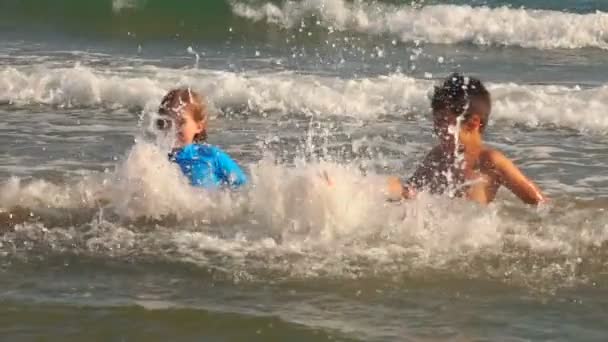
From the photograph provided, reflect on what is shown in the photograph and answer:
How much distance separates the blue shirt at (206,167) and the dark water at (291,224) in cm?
12

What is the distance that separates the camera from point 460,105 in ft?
18.4

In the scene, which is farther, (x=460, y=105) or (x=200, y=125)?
(x=200, y=125)

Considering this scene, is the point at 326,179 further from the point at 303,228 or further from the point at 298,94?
the point at 298,94

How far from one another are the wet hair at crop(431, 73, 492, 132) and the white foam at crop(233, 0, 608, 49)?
12.1m

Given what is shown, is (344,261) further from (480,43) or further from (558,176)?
(480,43)

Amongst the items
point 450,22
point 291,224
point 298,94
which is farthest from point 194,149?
point 450,22

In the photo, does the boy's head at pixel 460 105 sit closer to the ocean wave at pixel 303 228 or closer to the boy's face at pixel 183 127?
the ocean wave at pixel 303 228

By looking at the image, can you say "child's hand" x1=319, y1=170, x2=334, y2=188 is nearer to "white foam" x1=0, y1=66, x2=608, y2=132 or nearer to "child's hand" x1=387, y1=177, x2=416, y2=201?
"child's hand" x1=387, y1=177, x2=416, y2=201

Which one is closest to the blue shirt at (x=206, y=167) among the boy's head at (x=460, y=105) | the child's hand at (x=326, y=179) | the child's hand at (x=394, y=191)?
the child's hand at (x=326, y=179)

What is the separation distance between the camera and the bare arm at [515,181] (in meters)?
5.71

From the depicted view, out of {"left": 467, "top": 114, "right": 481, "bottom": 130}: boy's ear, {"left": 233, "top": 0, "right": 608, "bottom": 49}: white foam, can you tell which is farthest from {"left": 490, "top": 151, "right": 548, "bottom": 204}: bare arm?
{"left": 233, "top": 0, "right": 608, "bottom": 49}: white foam

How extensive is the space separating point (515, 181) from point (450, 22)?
1402 centimetres

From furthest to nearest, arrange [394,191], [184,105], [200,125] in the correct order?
[200,125] → [184,105] → [394,191]


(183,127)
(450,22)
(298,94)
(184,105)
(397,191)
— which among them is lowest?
(397,191)
